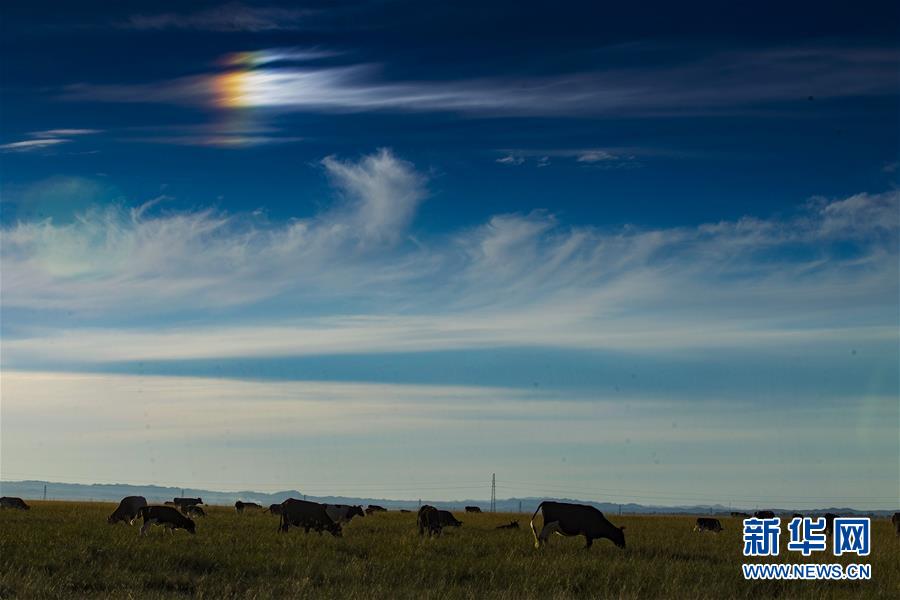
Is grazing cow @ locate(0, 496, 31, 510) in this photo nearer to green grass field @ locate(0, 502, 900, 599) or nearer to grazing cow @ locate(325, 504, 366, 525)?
grazing cow @ locate(325, 504, 366, 525)

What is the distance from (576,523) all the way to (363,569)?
36.7 feet

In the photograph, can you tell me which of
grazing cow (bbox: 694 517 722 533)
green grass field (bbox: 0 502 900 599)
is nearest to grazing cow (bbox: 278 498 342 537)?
green grass field (bbox: 0 502 900 599)

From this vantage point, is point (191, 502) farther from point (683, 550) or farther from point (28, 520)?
point (683, 550)

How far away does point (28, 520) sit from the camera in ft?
123

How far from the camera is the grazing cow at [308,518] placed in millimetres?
32844

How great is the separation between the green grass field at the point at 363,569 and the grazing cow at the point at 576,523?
625 millimetres

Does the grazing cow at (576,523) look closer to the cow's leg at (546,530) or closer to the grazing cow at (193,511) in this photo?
the cow's leg at (546,530)

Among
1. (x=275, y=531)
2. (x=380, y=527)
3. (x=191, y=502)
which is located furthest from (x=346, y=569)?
(x=191, y=502)

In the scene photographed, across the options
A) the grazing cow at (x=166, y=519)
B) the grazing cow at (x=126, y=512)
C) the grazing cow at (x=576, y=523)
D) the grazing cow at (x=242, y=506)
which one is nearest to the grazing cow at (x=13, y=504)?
the grazing cow at (x=242, y=506)

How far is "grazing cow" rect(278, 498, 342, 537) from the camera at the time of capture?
3284cm

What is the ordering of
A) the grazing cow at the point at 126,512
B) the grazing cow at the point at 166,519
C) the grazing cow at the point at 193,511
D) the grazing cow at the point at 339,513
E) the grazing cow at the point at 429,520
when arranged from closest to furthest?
the grazing cow at the point at 166,519 < the grazing cow at the point at 429,520 < the grazing cow at the point at 126,512 < the grazing cow at the point at 339,513 < the grazing cow at the point at 193,511

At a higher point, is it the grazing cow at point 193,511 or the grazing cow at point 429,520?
the grazing cow at point 429,520

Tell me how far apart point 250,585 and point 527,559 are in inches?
326

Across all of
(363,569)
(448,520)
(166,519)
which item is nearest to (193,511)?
(448,520)
